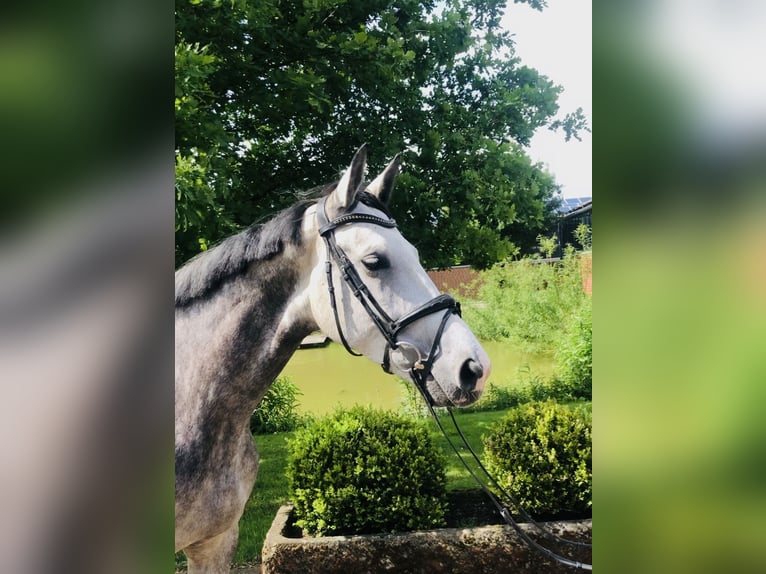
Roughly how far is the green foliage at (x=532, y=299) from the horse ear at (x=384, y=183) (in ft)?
2.82

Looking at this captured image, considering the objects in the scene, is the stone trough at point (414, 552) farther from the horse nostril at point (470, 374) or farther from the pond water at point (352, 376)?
the horse nostril at point (470, 374)

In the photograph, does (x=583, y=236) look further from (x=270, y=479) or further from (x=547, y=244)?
(x=270, y=479)

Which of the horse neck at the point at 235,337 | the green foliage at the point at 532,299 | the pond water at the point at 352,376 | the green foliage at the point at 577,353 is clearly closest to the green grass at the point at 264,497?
the pond water at the point at 352,376

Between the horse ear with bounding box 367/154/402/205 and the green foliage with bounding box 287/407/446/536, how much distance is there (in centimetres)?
122

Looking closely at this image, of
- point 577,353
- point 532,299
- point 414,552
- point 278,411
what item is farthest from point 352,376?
point 577,353

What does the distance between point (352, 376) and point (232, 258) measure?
43.2 inches

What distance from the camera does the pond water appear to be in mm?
2992

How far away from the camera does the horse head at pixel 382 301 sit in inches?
90.5

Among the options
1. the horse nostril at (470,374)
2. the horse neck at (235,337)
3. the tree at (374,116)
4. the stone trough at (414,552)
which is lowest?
the stone trough at (414,552)

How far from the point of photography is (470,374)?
89.8 inches
